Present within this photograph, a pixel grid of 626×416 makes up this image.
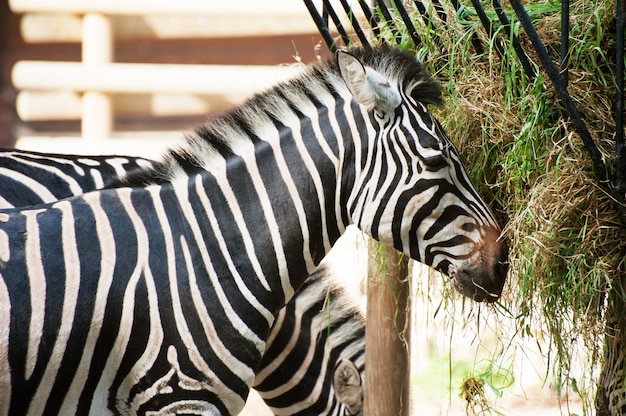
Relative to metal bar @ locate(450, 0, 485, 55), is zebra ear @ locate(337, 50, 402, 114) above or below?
below

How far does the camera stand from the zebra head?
3.44 m

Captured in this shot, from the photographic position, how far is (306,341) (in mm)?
4469

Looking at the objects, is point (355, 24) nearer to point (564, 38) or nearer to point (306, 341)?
point (564, 38)

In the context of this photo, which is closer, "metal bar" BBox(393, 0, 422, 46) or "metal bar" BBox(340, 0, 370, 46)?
"metal bar" BBox(393, 0, 422, 46)

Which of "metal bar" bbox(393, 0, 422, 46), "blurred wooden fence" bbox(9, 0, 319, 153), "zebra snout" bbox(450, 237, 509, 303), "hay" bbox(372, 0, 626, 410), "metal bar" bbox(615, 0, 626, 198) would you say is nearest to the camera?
"metal bar" bbox(615, 0, 626, 198)

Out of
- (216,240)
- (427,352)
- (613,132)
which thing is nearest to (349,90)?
(216,240)

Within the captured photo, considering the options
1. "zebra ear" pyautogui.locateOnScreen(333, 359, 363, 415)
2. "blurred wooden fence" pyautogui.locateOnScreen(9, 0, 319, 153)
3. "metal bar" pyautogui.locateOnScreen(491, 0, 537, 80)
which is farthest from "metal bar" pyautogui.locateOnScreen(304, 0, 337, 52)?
"blurred wooden fence" pyautogui.locateOnScreen(9, 0, 319, 153)

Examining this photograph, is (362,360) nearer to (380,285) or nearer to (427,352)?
(380,285)

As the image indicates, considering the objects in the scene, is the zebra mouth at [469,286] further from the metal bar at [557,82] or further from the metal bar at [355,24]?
the metal bar at [355,24]

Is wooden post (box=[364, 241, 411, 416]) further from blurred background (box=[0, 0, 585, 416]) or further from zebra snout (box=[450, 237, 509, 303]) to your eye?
blurred background (box=[0, 0, 585, 416])

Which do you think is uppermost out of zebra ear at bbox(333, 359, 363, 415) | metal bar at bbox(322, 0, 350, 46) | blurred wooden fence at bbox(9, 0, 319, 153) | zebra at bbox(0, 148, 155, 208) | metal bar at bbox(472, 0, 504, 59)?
blurred wooden fence at bbox(9, 0, 319, 153)

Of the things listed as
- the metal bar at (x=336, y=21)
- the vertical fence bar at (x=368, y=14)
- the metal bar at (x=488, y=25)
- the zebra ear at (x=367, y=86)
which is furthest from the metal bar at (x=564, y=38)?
the metal bar at (x=336, y=21)

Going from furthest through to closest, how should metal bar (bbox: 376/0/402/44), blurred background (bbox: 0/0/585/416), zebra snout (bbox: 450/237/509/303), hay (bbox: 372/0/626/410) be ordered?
blurred background (bbox: 0/0/585/416) → metal bar (bbox: 376/0/402/44) → zebra snout (bbox: 450/237/509/303) → hay (bbox: 372/0/626/410)

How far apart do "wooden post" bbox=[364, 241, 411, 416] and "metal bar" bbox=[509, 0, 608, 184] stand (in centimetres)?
134
